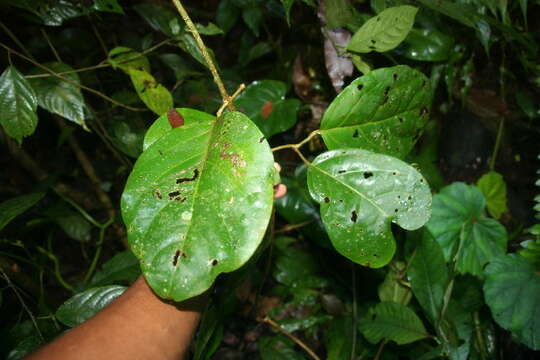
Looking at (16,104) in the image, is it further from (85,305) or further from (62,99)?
(85,305)

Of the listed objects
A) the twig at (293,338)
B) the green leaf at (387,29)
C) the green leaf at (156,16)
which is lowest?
the twig at (293,338)

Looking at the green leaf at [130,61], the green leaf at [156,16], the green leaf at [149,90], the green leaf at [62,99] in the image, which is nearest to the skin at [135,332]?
the green leaf at [149,90]

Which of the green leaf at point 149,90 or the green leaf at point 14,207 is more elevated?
the green leaf at point 149,90

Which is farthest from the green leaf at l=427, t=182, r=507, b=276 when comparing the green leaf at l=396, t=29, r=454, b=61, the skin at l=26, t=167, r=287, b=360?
the skin at l=26, t=167, r=287, b=360

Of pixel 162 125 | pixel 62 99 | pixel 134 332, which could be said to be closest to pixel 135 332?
pixel 134 332

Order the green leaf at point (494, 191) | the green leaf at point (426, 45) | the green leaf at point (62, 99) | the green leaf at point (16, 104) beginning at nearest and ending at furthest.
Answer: the green leaf at point (16, 104)
the green leaf at point (62, 99)
the green leaf at point (426, 45)
the green leaf at point (494, 191)

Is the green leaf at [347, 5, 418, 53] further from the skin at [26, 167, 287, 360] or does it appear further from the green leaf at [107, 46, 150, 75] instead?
the green leaf at [107, 46, 150, 75]

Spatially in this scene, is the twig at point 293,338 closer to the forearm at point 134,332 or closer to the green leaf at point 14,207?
the forearm at point 134,332
